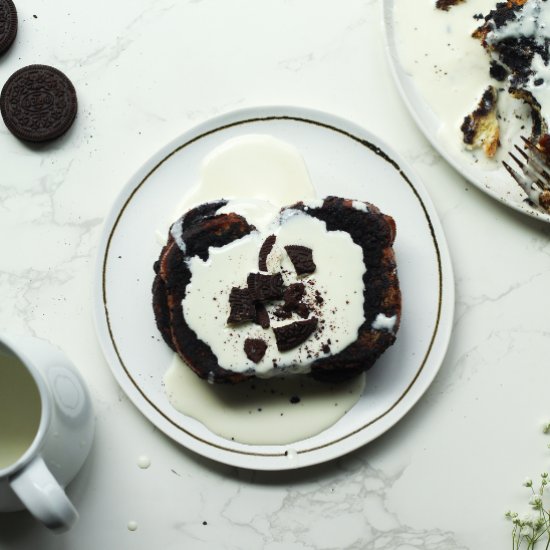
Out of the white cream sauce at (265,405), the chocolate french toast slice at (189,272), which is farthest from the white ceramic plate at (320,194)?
the chocolate french toast slice at (189,272)

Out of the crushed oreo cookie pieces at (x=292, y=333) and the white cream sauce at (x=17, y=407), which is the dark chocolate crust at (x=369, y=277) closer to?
the crushed oreo cookie pieces at (x=292, y=333)

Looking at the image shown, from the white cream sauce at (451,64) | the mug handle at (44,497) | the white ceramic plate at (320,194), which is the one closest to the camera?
the mug handle at (44,497)

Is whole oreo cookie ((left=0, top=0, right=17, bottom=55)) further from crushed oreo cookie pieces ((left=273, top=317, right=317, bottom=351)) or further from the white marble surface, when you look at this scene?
crushed oreo cookie pieces ((left=273, top=317, right=317, bottom=351))

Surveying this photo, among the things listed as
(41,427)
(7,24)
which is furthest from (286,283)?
(7,24)

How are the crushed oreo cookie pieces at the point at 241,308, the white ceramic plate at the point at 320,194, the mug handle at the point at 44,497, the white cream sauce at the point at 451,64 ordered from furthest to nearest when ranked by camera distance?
the white cream sauce at the point at 451,64 → the white ceramic plate at the point at 320,194 → the crushed oreo cookie pieces at the point at 241,308 → the mug handle at the point at 44,497

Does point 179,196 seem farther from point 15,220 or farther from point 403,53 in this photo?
point 403,53
